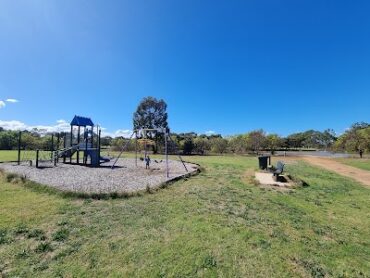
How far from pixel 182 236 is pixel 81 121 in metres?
16.9

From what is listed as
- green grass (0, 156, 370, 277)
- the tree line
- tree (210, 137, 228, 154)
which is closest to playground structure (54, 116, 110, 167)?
green grass (0, 156, 370, 277)

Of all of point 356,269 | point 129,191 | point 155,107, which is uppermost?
point 155,107

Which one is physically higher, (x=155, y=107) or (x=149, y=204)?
(x=155, y=107)

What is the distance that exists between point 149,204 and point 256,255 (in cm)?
372

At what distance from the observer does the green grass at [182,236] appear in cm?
373

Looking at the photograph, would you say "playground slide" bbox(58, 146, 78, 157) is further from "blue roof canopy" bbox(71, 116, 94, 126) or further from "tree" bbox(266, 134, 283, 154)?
"tree" bbox(266, 134, 283, 154)

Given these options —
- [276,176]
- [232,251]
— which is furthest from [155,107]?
[232,251]

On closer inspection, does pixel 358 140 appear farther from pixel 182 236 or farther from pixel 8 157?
pixel 8 157

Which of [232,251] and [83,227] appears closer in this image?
[232,251]

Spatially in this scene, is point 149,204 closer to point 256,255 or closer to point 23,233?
point 23,233

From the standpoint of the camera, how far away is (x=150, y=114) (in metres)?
39.9

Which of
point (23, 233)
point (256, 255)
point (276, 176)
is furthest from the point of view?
point (276, 176)

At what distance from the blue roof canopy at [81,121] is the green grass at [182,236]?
11406 mm

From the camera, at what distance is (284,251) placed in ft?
14.2
